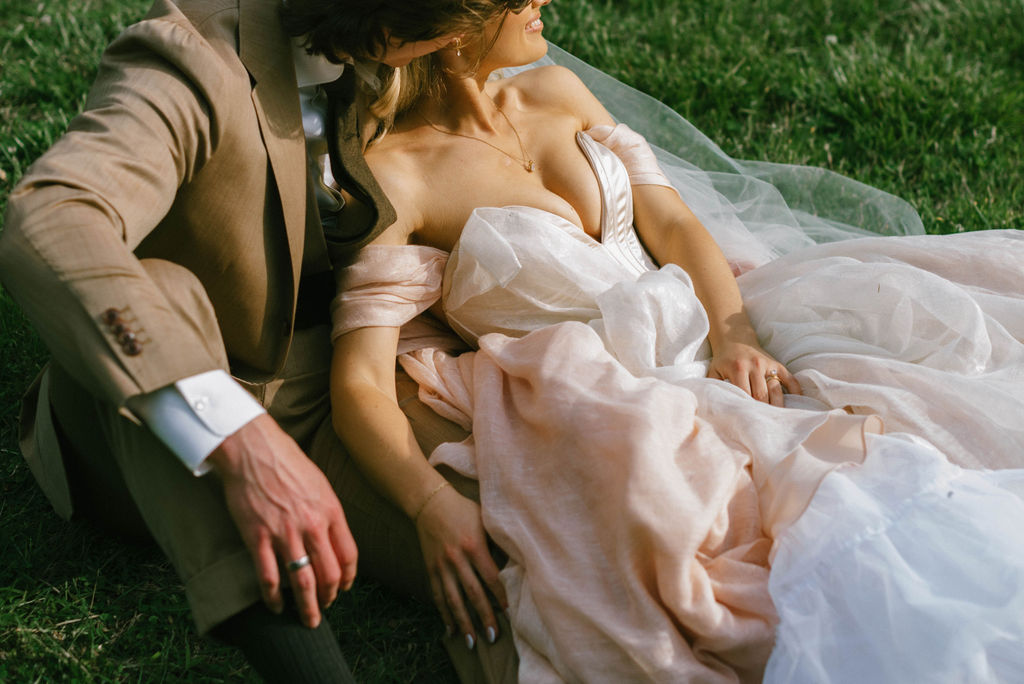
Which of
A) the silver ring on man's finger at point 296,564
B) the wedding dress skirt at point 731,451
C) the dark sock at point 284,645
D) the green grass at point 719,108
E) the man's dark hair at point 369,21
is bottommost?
the green grass at point 719,108

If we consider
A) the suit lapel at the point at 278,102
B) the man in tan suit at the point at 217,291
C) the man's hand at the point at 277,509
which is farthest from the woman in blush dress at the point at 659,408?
the man's hand at the point at 277,509

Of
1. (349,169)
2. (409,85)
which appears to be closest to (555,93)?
(409,85)

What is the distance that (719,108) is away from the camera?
4770mm

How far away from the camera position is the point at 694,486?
2.06m

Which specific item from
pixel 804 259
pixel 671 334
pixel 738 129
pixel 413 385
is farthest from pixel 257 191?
pixel 738 129

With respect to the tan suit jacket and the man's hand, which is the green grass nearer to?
the tan suit jacket

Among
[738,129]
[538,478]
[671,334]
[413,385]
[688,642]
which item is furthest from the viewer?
[738,129]

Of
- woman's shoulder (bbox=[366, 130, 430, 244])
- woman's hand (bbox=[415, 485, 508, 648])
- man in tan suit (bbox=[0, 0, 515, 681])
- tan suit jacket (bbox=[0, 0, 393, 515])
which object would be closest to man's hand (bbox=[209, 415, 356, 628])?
man in tan suit (bbox=[0, 0, 515, 681])

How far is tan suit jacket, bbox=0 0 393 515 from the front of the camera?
180 centimetres

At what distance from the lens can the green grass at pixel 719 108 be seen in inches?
106

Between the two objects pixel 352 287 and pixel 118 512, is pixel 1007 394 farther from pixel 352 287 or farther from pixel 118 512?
pixel 118 512

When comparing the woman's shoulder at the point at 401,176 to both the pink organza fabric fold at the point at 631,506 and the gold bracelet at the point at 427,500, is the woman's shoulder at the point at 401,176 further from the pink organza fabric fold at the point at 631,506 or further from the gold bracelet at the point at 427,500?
the gold bracelet at the point at 427,500

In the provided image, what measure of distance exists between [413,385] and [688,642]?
3.56ft

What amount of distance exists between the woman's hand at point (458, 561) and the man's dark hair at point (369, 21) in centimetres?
107
